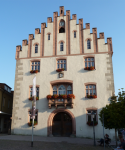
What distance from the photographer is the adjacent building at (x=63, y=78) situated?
951 inches

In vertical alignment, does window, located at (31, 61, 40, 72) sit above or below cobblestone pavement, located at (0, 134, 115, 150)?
above

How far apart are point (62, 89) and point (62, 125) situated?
4.86 meters

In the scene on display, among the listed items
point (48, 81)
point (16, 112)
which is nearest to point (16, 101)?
point (16, 112)

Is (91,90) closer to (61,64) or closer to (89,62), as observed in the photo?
(89,62)

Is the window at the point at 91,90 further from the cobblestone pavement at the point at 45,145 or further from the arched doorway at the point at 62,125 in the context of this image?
the cobblestone pavement at the point at 45,145

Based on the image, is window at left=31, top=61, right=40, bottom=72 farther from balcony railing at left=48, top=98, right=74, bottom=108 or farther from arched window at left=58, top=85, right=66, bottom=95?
balcony railing at left=48, top=98, right=74, bottom=108

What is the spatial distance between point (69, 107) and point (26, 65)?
8977mm

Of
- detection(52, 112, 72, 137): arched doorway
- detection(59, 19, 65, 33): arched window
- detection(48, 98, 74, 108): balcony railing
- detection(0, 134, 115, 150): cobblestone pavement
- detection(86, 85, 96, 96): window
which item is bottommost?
detection(0, 134, 115, 150): cobblestone pavement

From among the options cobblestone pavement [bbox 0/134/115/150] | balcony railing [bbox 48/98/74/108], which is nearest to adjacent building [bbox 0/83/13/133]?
balcony railing [bbox 48/98/74/108]

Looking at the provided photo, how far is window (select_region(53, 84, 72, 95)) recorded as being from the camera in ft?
83.6

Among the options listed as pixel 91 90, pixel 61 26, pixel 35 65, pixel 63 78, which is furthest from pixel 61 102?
pixel 61 26

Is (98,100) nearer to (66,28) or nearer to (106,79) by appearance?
(106,79)

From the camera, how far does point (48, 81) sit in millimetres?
25828

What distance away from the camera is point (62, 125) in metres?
24.9
